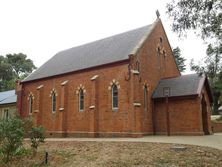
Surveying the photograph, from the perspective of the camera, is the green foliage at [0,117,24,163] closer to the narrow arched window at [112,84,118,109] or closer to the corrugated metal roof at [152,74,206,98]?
the narrow arched window at [112,84,118,109]

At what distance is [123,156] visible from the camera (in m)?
16.7

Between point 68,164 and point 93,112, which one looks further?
point 93,112

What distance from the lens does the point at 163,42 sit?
34125 millimetres

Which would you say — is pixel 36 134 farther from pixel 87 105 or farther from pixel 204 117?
pixel 204 117

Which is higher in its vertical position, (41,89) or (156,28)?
(156,28)

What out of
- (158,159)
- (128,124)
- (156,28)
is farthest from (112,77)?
(158,159)

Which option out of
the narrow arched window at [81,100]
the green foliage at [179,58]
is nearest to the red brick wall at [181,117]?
the narrow arched window at [81,100]

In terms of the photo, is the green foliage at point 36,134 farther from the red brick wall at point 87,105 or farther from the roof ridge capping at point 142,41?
the roof ridge capping at point 142,41

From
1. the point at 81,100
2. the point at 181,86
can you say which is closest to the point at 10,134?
the point at 81,100

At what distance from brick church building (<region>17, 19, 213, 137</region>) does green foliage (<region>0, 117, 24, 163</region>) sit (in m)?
10.8

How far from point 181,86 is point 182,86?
112 millimetres

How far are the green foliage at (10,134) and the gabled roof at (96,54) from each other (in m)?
12.9

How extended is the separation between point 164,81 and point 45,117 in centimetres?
1505

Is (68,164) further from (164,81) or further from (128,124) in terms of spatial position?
(164,81)
